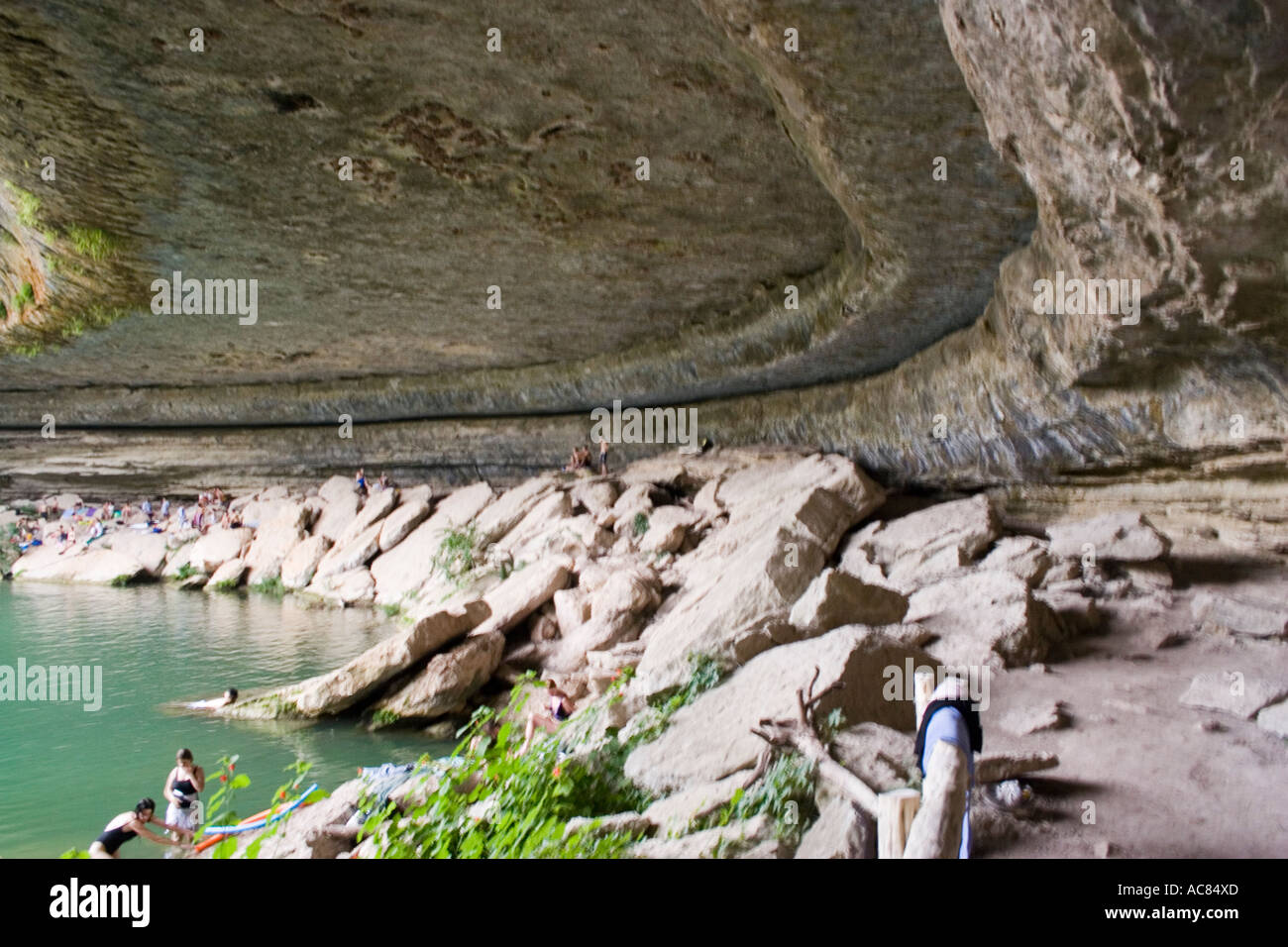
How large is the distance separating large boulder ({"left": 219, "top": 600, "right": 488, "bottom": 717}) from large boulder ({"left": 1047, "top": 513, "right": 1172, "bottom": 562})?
5609 mm

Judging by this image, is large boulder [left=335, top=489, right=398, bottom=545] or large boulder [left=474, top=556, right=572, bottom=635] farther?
large boulder [left=335, top=489, right=398, bottom=545]

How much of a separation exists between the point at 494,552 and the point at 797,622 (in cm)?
736

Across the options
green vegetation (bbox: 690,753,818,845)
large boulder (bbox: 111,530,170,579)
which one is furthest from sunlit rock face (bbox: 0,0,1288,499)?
large boulder (bbox: 111,530,170,579)

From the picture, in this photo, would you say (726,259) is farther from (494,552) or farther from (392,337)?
(494,552)

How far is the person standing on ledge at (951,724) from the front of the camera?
2469 millimetres

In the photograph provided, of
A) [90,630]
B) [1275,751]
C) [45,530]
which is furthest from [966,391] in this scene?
[45,530]

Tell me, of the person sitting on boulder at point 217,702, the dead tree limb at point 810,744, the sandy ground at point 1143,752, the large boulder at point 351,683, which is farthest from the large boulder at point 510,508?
the dead tree limb at point 810,744

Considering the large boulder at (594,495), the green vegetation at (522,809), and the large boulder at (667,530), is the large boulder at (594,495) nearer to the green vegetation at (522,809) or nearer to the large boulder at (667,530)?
the large boulder at (667,530)

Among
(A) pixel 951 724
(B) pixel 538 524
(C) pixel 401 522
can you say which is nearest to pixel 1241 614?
(A) pixel 951 724

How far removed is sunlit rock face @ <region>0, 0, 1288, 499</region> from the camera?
341 cm

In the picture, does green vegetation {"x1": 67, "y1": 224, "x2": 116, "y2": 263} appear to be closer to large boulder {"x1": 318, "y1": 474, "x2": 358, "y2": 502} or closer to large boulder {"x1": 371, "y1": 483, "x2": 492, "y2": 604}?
large boulder {"x1": 371, "y1": 483, "x2": 492, "y2": 604}

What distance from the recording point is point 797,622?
214 inches
